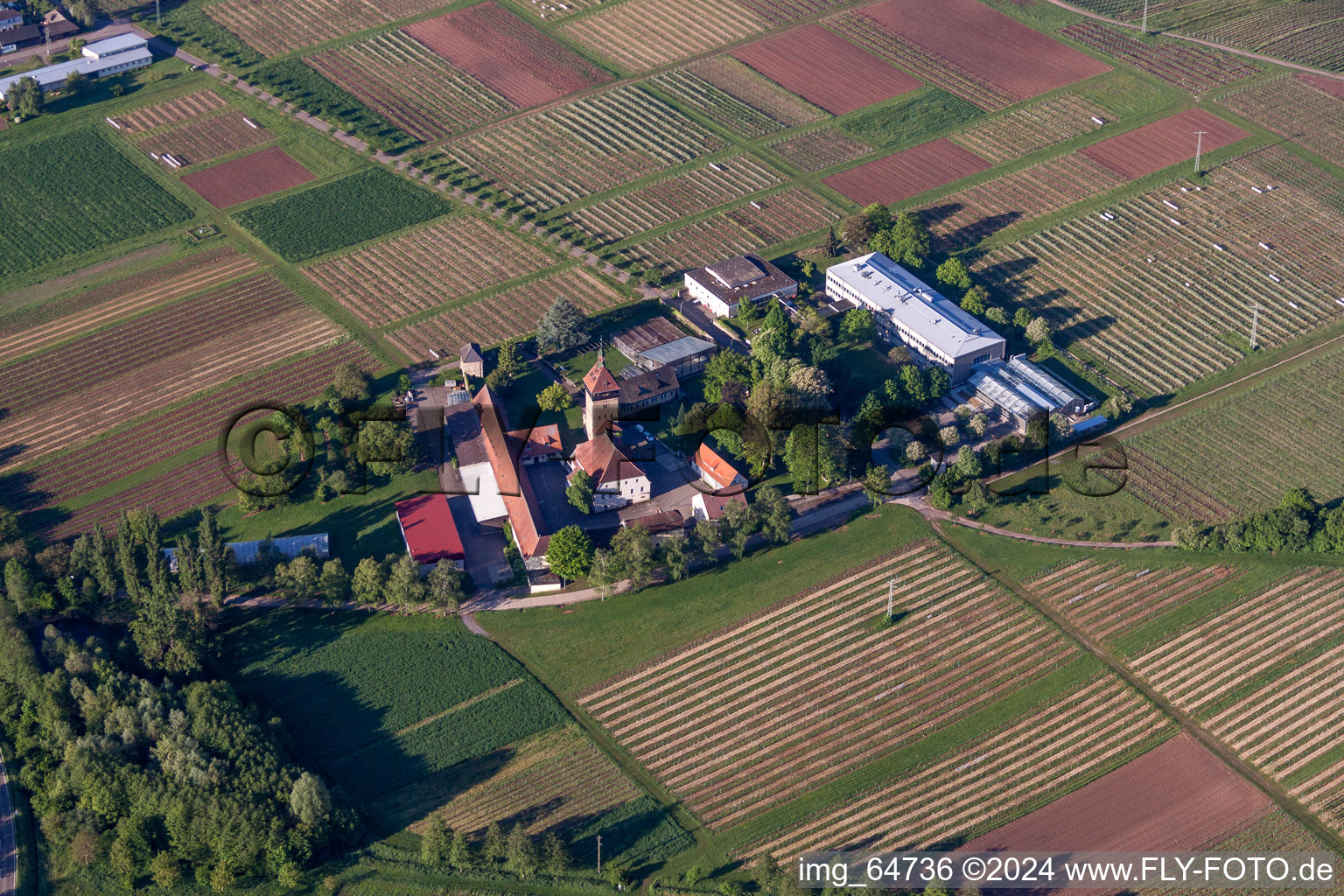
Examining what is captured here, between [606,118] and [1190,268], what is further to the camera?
[606,118]

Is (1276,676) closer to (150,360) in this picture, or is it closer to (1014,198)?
(1014,198)

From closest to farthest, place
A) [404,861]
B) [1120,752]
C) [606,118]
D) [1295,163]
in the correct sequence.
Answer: [404,861] < [1120,752] < [1295,163] < [606,118]

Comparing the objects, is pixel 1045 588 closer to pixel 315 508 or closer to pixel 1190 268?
pixel 1190 268

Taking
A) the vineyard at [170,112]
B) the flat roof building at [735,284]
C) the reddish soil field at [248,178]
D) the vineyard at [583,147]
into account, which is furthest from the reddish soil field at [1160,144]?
the vineyard at [170,112]

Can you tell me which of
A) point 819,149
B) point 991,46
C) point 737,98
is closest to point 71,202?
point 737,98

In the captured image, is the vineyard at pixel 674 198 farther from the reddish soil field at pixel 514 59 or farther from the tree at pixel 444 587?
the tree at pixel 444 587

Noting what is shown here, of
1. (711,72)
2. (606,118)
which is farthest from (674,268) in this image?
(711,72)

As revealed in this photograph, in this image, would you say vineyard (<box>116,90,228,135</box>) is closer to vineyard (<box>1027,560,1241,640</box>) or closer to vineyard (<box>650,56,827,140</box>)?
vineyard (<box>650,56,827,140</box>)
